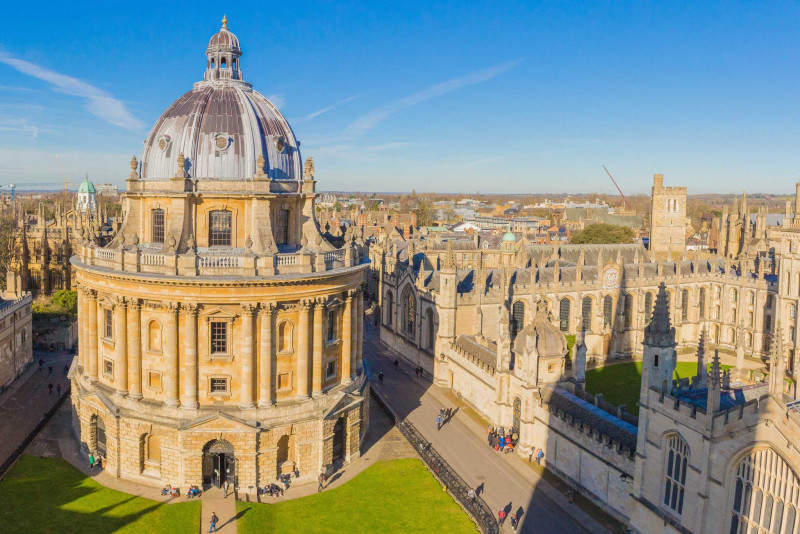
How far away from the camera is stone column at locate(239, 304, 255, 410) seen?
34.1 meters

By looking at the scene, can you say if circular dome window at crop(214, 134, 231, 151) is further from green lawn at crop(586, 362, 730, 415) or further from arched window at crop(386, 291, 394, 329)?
green lawn at crop(586, 362, 730, 415)

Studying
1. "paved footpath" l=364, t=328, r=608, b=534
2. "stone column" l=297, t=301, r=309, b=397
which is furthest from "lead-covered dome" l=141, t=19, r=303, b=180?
"paved footpath" l=364, t=328, r=608, b=534

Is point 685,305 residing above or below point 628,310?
above

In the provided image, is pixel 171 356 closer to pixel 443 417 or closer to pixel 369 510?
pixel 369 510

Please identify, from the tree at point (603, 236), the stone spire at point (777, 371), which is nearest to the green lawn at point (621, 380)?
the stone spire at point (777, 371)

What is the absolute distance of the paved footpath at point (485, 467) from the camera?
3231 centimetres

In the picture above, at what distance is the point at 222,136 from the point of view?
36875 mm

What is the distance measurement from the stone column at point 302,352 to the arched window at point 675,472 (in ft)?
61.7

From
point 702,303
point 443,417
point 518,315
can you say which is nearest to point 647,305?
point 702,303

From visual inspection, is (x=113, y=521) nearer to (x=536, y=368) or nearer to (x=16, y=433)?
(x=16, y=433)

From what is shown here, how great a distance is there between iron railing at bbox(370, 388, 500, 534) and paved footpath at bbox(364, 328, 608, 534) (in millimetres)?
818

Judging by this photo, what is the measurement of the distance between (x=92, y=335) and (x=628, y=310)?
49.9m

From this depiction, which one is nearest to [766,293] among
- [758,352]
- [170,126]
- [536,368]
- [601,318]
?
[758,352]

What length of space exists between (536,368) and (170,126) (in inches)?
1022
